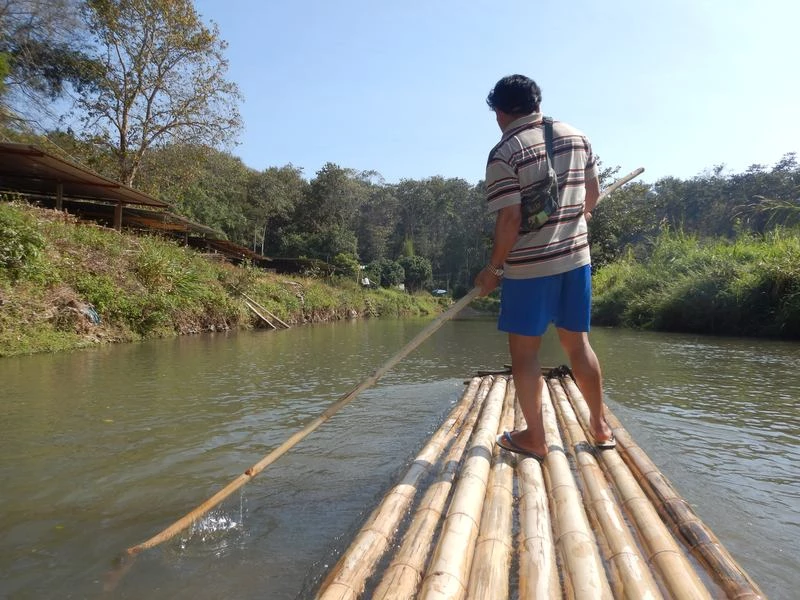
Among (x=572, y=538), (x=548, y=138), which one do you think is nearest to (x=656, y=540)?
(x=572, y=538)

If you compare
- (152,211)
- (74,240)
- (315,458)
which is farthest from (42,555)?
(152,211)

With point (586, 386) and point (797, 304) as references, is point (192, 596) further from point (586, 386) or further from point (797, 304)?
point (797, 304)

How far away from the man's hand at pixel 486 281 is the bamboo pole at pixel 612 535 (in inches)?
29.2

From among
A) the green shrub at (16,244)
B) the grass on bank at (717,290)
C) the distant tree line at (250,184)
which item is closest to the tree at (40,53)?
the distant tree line at (250,184)

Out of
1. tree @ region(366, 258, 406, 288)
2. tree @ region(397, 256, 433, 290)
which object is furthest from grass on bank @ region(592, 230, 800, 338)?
tree @ region(397, 256, 433, 290)

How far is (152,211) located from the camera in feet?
52.5

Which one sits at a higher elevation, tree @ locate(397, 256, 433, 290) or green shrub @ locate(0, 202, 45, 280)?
tree @ locate(397, 256, 433, 290)

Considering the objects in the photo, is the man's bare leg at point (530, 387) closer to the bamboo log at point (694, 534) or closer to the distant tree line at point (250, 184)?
the bamboo log at point (694, 534)

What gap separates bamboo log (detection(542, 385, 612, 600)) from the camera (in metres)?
1.15

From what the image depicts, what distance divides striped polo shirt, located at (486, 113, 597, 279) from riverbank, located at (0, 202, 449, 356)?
6463mm

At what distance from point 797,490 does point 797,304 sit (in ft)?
29.8

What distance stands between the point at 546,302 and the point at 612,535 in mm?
913

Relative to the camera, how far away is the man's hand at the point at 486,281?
2.16 metres

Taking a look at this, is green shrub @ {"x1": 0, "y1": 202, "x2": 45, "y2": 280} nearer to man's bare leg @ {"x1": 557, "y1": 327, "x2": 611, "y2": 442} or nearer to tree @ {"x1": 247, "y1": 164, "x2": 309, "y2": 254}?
man's bare leg @ {"x1": 557, "y1": 327, "x2": 611, "y2": 442}
